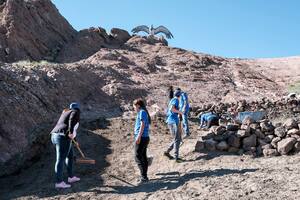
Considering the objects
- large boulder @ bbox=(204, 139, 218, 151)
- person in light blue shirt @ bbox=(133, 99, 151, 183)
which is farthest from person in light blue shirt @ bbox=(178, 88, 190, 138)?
person in light blue shirt @ bbox=(133, 99, 151, 183)

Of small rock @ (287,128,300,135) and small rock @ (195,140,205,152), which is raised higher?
small rock @ (287,128,300,135)

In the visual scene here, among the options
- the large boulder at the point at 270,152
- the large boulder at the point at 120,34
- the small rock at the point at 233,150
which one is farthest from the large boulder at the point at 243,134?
the large boulder at the point at 120,34

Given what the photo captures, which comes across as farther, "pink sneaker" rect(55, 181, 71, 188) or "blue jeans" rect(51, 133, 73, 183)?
"pink sneaker" rect(55, 181, 71, 188)

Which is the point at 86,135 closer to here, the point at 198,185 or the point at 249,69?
the point at 198,185

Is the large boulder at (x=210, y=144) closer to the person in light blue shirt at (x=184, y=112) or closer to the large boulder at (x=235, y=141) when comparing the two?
the large boulder at (x=235, y=141)

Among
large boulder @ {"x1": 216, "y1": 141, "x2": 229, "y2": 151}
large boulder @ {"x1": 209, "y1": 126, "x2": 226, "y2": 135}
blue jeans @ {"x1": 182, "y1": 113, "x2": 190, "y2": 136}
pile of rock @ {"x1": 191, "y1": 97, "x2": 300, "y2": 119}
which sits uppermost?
pile of rock @ {"x1": 191, "y1": 97, "x2": 300, "y2": 119}

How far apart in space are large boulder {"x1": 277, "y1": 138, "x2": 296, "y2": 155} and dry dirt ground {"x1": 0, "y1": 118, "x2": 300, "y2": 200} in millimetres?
210

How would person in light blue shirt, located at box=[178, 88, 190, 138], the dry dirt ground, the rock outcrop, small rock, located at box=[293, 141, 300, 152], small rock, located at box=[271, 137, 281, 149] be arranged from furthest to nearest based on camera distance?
1. the rock outcrop
2. person in light blue shirt, located at box=[178, 88, 190, 138]
3. small rock, located at box=[271, 137, 281, 149]
4. small rock, located at box=[293, 141, 300, 152]
5. the dry dirt ground

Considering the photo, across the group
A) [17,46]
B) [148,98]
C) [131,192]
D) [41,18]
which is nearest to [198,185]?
[131,192]

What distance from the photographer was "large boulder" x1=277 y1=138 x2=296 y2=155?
344 inches

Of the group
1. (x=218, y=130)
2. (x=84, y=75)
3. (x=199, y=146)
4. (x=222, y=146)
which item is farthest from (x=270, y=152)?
(x=84, y=75)

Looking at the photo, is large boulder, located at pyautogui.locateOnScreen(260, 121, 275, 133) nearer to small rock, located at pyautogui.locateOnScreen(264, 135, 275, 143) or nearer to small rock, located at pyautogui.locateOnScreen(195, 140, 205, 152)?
small rock, located at pyautogui.locateOnScreen(264, 135, 275, 143)

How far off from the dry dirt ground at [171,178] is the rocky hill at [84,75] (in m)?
1.04

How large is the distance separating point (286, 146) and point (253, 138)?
0.73 metres
